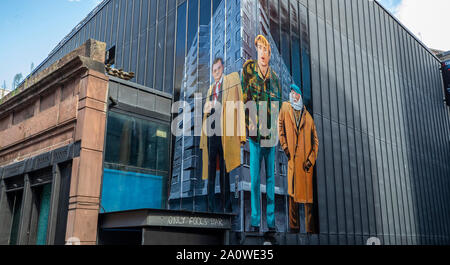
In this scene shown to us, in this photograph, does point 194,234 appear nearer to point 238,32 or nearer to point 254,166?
point 254,166

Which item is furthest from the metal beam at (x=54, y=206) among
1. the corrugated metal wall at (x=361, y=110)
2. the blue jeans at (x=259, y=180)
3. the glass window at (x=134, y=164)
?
the blue jeans at (x=259, y=180)

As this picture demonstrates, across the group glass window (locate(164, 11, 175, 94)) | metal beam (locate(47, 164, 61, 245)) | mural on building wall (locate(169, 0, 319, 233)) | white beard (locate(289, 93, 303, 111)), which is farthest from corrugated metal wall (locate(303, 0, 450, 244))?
metal beam (locate(47, 164, 61, 245))

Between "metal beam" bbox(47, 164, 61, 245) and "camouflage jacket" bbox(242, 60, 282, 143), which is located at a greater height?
"camouflage jacket" bbox(242, 60, 282, 143)

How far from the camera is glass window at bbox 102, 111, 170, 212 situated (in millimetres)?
16922

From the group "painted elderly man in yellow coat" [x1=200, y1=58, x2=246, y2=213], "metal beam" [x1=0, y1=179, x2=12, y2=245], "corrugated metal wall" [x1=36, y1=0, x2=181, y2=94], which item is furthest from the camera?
"corrugated metal wall" [x1=36, y1=0, x2=181, y2=94]

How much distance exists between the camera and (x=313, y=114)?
22.2 metres

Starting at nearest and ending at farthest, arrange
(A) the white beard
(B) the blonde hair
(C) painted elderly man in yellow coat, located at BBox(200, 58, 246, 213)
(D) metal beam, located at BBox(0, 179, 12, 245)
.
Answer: (C) painted elderly man in yellow coat, located at BBox(200, 58, 246, 213), (B) the blonde hair, (D) metal beam, located at BBox(0, 179, 12, 245), (A) the white beard

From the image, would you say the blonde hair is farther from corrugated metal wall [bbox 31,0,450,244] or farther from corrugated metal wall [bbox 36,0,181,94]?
corrugated metal wall [bbox 36,0,181,94]

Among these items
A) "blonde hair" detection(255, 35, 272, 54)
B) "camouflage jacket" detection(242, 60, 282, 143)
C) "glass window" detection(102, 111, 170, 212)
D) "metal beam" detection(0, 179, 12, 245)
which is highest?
"blonde hair" detection(255, 35, 272, 54)

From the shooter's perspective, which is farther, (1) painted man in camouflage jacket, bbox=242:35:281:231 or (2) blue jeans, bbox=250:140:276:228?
(1) painted man in camouflage jacket, bbox=242:35:281:231

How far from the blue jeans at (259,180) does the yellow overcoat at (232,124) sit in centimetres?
69

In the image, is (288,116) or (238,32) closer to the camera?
(238,32)

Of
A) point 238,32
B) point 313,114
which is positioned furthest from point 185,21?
point 313,114

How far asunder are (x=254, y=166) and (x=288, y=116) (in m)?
4.16
